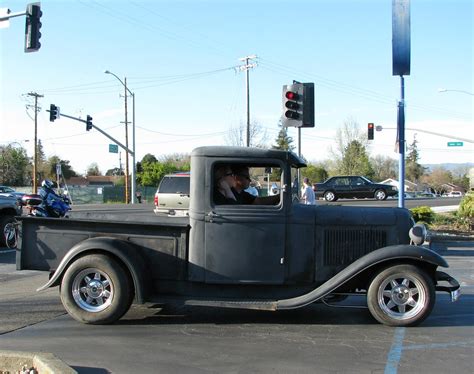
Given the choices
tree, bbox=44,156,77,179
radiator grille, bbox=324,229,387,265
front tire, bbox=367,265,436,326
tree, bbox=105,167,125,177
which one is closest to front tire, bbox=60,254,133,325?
radiator grille, bbox=324,229,387,265

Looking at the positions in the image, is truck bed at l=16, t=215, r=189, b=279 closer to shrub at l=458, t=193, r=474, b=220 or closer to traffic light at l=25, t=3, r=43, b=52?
traffic light at l=25, t=3, r=43, b=52

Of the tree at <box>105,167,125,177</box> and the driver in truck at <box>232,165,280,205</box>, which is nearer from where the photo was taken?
the driver in truck at <box>232,165,280,205</box>

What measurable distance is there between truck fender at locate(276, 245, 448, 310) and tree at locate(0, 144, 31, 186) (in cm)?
8574

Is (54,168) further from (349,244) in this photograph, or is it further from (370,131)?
(349,244)

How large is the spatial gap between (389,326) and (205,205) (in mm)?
2486

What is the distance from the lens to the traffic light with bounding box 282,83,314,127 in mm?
11273

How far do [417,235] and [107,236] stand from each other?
353cm

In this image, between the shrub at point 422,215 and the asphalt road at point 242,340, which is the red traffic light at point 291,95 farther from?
the shrub at point 422,215

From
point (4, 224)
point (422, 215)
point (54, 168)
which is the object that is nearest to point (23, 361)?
point (4, 224)

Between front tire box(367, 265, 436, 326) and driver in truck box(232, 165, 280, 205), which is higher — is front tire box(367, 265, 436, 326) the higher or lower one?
the lower one

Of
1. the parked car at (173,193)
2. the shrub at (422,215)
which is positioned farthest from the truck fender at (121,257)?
the shrub at (422,215)

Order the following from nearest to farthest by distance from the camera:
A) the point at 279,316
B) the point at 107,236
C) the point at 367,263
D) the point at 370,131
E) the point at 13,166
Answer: the point at 367,263, the point at 107,236, the point at 279,316, the point at 370,131, the point at 13,166

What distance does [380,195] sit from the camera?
30641mm

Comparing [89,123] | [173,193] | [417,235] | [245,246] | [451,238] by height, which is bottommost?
[451,238]
